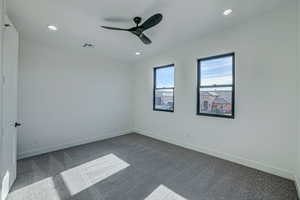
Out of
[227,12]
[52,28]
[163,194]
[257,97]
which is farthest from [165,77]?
[163,194]

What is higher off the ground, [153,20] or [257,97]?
[153,20]

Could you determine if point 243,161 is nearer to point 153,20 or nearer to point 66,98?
point 153,20

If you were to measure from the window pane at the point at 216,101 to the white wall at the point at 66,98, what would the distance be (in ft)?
9.86

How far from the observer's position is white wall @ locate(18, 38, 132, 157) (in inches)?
129

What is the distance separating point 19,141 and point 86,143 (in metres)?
1.56

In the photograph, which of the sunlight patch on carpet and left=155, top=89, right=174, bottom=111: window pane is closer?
the sunlight patch on carpet

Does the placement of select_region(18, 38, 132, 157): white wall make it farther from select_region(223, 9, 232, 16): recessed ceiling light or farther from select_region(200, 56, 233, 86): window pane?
select_region(223, 9, 232, 16): recessed ceiling light

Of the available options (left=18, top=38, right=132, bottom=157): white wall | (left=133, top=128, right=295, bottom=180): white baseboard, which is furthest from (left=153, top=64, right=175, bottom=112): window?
(left=18, top=38, right=132, bottom=157): white wall

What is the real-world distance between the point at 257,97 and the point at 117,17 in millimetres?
3052

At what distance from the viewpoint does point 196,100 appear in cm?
357

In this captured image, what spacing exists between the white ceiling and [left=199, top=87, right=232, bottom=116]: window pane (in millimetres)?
1396

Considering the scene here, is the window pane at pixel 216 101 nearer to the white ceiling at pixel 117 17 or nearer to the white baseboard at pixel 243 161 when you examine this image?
the white baseboard at pixel 243 161

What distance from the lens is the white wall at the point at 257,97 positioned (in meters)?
2.33

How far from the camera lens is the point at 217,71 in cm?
325
